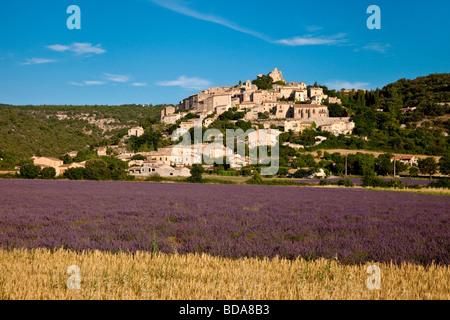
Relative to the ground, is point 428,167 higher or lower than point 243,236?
higher

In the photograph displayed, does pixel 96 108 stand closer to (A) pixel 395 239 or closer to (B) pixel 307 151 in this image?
(B) pixel 307 151

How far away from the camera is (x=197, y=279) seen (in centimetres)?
390

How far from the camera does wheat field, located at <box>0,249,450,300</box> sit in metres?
3.38

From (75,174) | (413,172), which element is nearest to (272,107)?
(413,172)

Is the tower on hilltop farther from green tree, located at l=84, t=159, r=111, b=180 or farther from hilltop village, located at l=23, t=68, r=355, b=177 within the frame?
green tree, located at l=84, t=159, r=111, b=180

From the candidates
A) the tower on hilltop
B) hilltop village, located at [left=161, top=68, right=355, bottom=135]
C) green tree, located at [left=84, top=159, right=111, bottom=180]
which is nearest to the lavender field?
green tree, located at [left=84, top=159, right=111, bottom=180]

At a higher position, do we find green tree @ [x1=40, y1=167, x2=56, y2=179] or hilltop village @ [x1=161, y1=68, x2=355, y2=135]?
hilltop village @ [x1=161, y1=68, x2=355, y2=135]

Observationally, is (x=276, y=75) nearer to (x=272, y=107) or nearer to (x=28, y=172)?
(x=272, y=107)

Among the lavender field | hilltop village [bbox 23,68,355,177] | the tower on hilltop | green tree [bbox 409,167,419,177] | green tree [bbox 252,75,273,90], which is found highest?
the tower on hilltop

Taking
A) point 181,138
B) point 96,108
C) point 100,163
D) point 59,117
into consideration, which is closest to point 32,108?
point 59,117

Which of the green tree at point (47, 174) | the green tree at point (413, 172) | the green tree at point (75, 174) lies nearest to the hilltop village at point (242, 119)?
the green tree at point (413, 172)

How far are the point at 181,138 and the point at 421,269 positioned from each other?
3217 inches

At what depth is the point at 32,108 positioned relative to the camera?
14462cm

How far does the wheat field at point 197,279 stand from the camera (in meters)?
3.38
